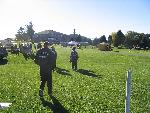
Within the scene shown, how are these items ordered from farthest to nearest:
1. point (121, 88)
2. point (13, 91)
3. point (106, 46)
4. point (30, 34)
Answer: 1. point (30, 34)
2. point (106, 46)
3. point (121, 88)
4. point (13, 91)

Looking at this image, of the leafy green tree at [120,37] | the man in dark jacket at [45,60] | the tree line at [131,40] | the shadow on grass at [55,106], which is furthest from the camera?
the leafy green tree at [120,37]

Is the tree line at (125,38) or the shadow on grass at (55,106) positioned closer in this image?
the shadow on grass at (55,106)

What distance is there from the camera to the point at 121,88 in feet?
65.0

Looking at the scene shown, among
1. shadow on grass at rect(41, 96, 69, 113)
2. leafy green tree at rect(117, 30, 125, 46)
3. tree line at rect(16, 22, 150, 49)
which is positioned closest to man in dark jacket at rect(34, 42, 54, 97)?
shadow on grass at rect(41, 96, 69, 113)

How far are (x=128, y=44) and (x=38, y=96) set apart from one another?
117m

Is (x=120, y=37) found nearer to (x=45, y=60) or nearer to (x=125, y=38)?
(x=125, y=38)

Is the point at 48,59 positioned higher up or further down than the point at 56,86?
higher up

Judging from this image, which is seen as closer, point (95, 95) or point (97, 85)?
point (95, 95)

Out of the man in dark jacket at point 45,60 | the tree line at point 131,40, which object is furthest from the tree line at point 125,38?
the man in dark jacket at point 45,60

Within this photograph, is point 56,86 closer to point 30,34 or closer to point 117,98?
point 117,98

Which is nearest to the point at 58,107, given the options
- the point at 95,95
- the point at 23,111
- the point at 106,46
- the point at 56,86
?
the point at 23,111

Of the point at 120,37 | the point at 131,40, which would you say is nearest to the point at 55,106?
the point at 131,40

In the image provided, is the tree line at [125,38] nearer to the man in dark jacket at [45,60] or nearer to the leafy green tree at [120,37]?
the leafy green tree at [120,37]

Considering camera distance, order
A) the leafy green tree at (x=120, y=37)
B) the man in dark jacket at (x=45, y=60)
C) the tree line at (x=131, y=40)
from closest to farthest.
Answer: the man in dark jacket at (x=45, y=60) → the tree line at (x=131, y=40) → the leafy green tree at (x=120, y=37)
